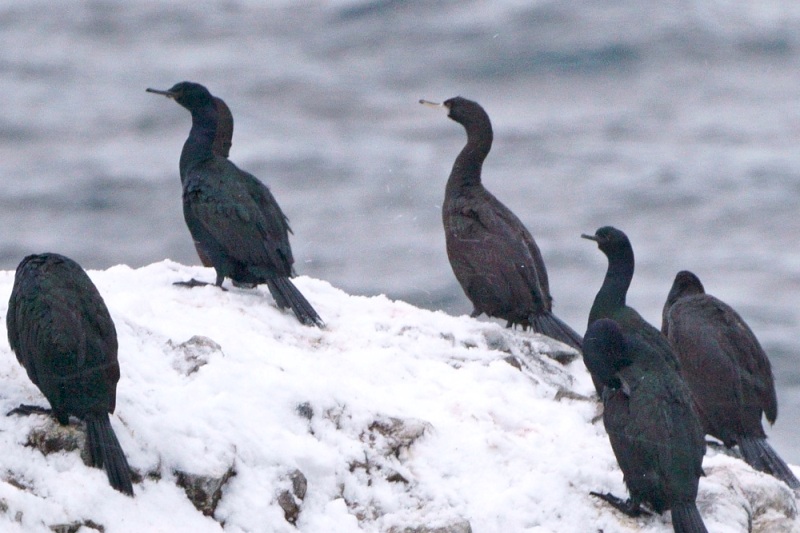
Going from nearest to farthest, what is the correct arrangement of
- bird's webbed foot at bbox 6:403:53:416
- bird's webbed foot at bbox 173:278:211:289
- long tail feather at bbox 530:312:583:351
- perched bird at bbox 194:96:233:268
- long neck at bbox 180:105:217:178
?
bird's webbed foot at bbox 6:403:53:416
bird's webbed foot at bbox 173:278:211:289
long neck at bbox 180:105:217:178
long tail feather at bbox 530:312:583:351
perched bird at bbox 194:96:233:268

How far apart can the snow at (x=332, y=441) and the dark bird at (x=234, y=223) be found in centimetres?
62

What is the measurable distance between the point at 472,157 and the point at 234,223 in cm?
260

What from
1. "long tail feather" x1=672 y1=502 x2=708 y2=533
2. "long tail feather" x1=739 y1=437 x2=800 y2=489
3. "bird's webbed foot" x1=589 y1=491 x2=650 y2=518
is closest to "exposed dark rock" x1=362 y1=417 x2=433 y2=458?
"bird's webbed foot" x1=589 y1=491 x2=650 y2=518

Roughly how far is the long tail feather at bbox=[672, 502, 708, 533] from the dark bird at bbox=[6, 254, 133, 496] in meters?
2.45

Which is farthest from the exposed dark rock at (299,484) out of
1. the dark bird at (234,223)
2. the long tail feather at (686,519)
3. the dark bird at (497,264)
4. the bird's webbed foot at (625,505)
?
the dark bird at (497,264)

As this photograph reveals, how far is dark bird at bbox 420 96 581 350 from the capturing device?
9500mm

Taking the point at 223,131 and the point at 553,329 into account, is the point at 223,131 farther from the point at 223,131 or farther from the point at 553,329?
the point at 553,329

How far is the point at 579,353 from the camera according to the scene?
855 centimetres

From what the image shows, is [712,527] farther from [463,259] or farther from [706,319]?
[463,259]

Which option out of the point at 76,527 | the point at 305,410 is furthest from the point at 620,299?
the point at 76,527

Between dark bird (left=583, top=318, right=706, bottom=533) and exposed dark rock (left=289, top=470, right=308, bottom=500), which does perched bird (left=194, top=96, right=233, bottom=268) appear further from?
exposed dark rock (left=289, top=470, right=308, bottom=500)

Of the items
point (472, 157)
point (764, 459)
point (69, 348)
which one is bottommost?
point (764, 459)

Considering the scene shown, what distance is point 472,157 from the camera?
416 inches

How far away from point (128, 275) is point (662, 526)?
3.92 metres
